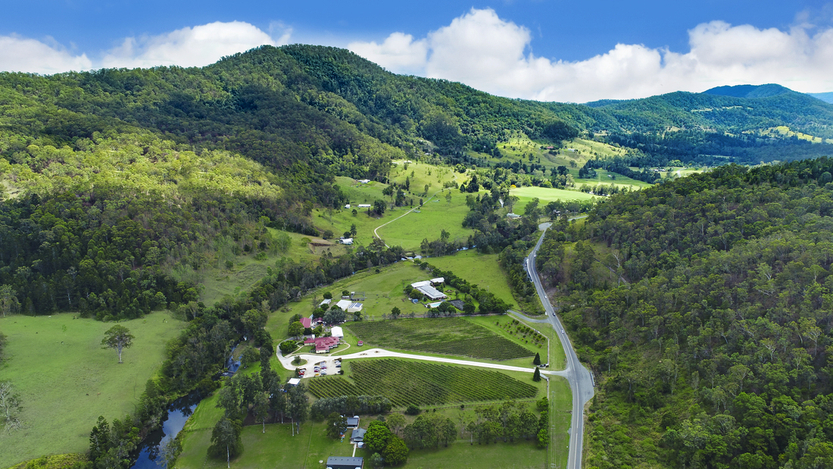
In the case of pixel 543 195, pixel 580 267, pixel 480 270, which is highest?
pixel 543 195

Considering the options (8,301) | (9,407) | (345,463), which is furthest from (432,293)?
(8,301)

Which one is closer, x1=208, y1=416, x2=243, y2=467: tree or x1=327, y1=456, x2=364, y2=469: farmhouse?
x1=327, y1=456, x2=364, y2=469: farmhouse

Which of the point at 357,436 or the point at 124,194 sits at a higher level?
the point at 124,194

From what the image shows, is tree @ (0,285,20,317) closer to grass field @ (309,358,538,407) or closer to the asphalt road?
grass field @ (309,358,538,407)

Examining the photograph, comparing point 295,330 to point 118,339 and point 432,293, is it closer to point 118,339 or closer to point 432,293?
point 118,339

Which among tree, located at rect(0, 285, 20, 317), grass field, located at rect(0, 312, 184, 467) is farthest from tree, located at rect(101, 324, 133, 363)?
tree, located at rect(0, 285, 20, 317)

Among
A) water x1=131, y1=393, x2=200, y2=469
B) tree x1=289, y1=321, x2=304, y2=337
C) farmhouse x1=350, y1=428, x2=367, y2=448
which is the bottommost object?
water x1=131, y1=393, x2=200, y2=469
